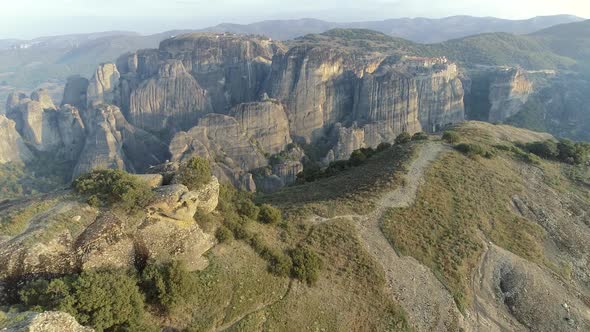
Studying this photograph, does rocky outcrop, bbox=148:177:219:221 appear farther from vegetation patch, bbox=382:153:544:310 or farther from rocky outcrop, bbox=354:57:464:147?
rocky outcrop, bbox=354:57:464:147

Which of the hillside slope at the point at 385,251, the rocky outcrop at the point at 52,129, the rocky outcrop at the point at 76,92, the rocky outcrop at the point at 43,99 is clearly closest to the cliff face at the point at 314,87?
the rocky outcrop at the point at 52,129

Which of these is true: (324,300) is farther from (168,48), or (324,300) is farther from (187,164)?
(168,48)

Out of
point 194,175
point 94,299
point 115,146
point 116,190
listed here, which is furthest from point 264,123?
point 94,299

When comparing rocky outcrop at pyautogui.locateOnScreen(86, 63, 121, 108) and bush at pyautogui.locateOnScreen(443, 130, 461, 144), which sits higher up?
bush at pyautogui.locateOnScreen(443, 130, 461, 144)

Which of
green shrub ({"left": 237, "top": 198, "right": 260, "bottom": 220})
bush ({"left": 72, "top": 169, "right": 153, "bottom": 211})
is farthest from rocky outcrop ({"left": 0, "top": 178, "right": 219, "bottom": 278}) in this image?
green shrub ({"left": 237, "top": 198, "right": 260, "bottom": 220})

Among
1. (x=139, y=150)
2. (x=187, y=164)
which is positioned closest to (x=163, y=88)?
(x=139, y=150)

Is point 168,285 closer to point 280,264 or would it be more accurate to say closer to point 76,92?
point 280,264

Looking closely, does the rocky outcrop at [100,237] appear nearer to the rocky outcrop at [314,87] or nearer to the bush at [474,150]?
the bush at [474,150]
